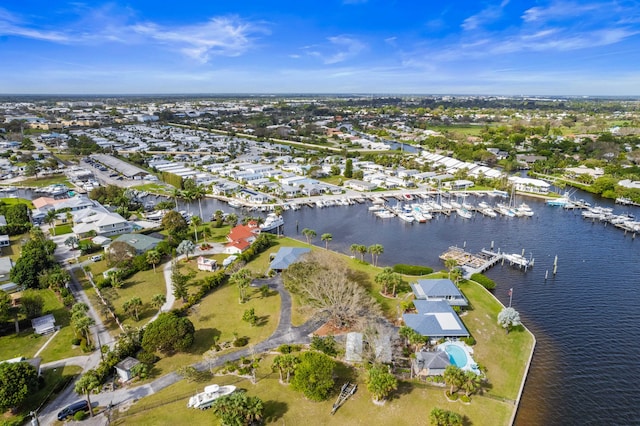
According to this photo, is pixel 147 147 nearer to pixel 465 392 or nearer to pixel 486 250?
pixel 486 250

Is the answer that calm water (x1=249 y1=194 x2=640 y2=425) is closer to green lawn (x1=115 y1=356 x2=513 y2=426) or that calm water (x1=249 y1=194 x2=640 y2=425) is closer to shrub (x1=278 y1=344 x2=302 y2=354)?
green lawn (x1=115 y1=356 x2=513 y2=426)

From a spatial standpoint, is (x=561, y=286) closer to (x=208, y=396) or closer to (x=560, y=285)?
(x=560, y=285)

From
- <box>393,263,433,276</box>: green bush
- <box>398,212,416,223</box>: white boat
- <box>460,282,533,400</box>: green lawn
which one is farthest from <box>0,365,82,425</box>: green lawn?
<box>398,212,416,223</box>: white boat

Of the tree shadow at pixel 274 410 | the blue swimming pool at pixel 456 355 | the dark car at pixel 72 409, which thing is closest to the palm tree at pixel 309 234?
the blue swimming pool at pixel 456 355

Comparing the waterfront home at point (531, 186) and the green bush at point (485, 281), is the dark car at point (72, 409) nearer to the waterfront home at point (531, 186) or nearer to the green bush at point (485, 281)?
the green bush at point (485, 281)

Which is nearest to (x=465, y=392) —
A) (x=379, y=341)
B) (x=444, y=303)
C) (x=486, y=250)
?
(x=379, y=341)
